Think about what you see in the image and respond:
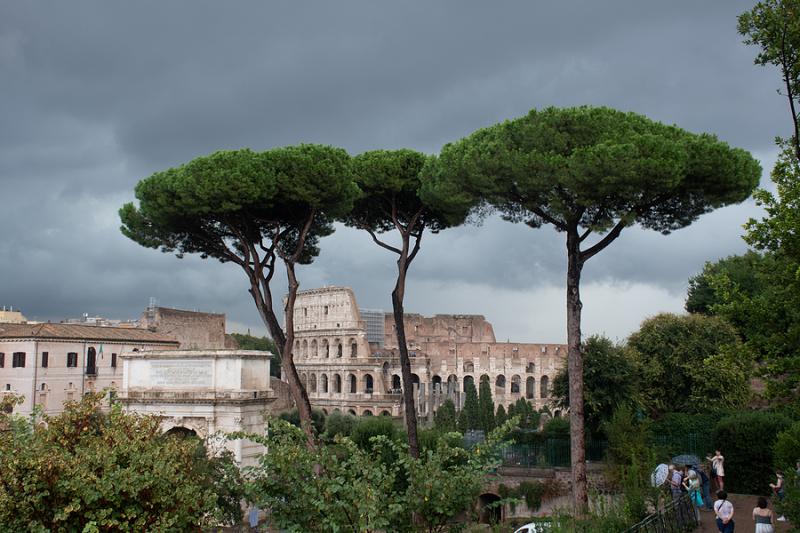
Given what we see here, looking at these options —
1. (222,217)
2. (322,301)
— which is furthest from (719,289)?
(322,301)

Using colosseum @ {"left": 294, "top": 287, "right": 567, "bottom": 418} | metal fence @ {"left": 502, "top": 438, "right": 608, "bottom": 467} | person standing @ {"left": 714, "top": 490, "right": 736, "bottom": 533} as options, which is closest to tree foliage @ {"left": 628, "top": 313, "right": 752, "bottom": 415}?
metal fence @ {"left": 502, "top": 438, "right": 608, "bottom": 467}

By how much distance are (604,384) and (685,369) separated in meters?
4.34

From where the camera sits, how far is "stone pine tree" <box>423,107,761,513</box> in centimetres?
1141

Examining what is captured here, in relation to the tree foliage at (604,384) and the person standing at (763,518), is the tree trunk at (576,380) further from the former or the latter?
the tree foliage at (604,384)

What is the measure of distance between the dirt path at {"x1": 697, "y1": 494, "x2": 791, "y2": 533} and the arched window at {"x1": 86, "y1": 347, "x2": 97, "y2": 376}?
23888mm

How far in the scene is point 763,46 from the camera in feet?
32.7

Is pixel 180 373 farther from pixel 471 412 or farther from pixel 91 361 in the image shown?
pixel 471 412

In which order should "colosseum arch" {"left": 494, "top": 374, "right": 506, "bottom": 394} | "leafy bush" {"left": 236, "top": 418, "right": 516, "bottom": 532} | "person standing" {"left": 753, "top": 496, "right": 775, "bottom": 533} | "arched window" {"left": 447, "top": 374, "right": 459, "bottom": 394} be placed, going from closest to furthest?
"leafy bush" {"left": 236, "top": 418, "right": 516, "bottom": 532}, "person standing" {"left": 753, "top": 496, "right": 775, "bottom": 533}, "arched window" {"left": 447, "top": 374, "right": 459, "bottom": 394}, "colosseum arch" {"left": 494, "top": 374, "right": 506, "bottom": 394}

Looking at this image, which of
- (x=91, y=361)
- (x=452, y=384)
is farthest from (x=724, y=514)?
(x=452, y=384)

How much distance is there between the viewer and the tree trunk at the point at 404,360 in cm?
1433

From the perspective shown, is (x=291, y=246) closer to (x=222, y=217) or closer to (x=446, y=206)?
(x=222, y=217)

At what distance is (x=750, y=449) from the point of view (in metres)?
14.6

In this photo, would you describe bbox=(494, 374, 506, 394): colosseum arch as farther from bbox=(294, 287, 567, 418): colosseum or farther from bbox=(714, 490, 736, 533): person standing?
bbox=(714, 490, 736, 533): person standing

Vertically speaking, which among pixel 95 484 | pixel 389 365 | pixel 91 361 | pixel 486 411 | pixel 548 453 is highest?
pixel 91 361
